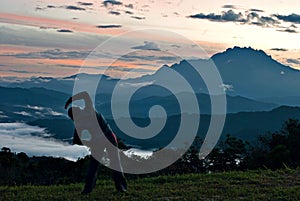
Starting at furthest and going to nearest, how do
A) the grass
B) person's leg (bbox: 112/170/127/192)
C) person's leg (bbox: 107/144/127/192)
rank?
person's leg (bbox: 112/170/127/192)
person's leg (bbox: 107/144/127/192)
the grass

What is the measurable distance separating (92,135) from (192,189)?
8.34 feet

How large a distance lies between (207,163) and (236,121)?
70320mm

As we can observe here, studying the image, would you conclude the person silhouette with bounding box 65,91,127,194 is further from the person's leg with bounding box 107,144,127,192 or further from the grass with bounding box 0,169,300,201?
the grass with bounding box 0,169,300,201

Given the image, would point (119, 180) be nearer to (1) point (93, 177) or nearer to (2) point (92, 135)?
(1) point (93, 177)

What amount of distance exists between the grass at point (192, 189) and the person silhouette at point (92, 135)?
1.29 ft

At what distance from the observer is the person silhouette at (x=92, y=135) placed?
30.4 feet

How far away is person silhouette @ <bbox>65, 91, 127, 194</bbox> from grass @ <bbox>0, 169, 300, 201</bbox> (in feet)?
1.29

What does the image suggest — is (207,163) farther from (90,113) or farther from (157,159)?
(90,113)

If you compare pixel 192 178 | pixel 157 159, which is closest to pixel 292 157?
pixel 157 159

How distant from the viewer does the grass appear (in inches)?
379

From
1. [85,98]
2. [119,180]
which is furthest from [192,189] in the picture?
[85,98]

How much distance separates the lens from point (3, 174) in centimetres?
1541

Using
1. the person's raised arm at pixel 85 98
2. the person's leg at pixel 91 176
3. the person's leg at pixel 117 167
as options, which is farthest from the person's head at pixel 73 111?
the person's leg at pixel 91 176

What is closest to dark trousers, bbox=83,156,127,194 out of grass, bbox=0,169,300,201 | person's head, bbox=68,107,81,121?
grass, bbox=0,169,300,201
